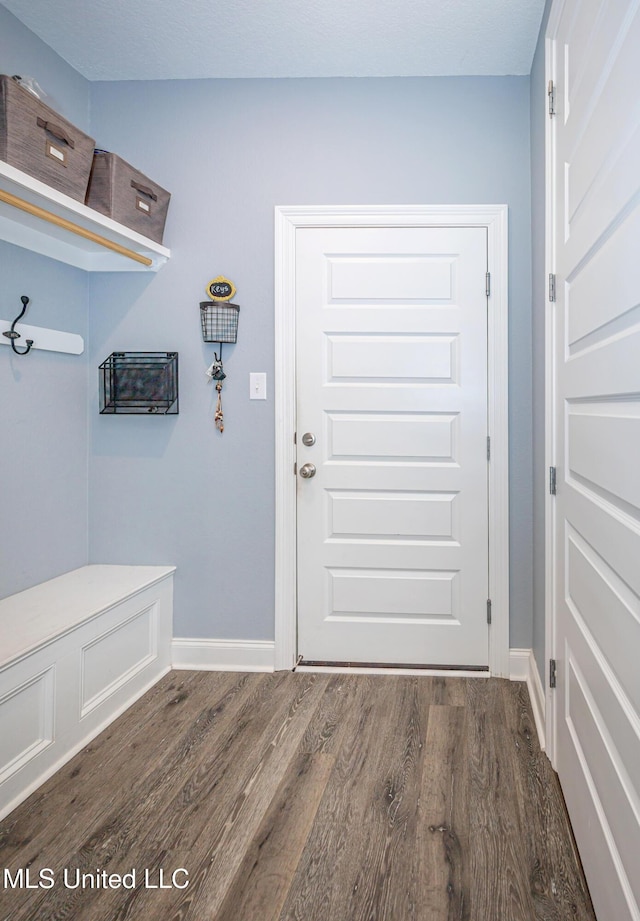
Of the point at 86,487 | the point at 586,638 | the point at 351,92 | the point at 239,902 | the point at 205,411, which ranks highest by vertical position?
the point at 351,92

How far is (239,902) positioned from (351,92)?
2918mm

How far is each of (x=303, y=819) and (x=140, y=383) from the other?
6.08 feet

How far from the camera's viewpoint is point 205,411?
2.80m

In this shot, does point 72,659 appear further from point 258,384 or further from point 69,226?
point 69,226

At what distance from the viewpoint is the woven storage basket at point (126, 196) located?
7.61 feet

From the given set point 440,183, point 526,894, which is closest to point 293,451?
point 440,183

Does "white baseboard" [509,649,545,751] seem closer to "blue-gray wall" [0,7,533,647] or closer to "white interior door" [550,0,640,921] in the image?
"blue-gray wall" [0,7,533,647]

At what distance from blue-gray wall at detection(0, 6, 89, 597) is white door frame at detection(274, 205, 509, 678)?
890 millimetres

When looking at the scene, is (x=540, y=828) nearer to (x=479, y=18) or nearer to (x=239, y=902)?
(x=239, y=902)

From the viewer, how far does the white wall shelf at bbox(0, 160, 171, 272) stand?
1.97 meters

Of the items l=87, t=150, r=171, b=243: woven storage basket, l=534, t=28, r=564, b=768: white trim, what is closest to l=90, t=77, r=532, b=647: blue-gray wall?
l=87, t=150, r=171, b=243: woven storage basket

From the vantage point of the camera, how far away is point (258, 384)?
277 cm

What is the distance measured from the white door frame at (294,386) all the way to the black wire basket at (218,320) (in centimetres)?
20

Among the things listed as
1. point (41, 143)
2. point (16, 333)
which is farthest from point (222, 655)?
point (41, 143)
